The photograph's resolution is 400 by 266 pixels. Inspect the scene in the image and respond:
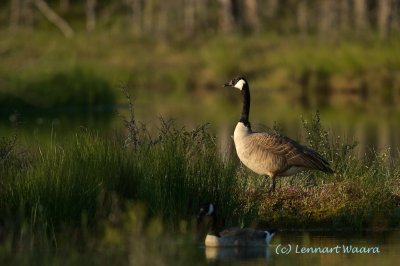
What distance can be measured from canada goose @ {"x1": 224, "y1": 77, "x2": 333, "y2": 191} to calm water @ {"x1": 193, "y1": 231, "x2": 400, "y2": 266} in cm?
151

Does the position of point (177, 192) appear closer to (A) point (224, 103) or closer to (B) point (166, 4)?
(A) point (224, 103)

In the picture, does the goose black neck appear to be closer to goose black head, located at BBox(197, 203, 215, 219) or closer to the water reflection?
goose black head, located at BBox(197, 203, 215, 219)

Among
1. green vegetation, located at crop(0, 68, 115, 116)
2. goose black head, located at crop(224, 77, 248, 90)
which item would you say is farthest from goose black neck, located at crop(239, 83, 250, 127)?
green vegetation, located at crop(0, 68, 115, 116)

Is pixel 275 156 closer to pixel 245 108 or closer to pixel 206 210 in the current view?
pixel 245 108

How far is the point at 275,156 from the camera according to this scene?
49.8 feet

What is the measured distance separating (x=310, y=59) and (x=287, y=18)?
92.0 feet

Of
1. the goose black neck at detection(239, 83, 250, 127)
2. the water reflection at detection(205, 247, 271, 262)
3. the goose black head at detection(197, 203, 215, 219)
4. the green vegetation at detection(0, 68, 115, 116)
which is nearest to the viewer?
the water reflection at detection(205, 247, 271, 262)

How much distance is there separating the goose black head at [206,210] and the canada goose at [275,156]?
2.74 metres

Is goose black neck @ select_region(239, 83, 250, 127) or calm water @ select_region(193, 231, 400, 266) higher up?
goose black neck @ select_region(239, 83, 250, 127)

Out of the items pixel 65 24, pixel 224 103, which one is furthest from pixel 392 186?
pixel 65 24

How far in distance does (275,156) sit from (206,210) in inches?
115

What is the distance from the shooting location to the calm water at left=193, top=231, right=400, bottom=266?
11.6 m

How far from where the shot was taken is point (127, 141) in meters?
14.9

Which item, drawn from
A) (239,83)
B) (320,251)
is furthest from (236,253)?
(239,83)
